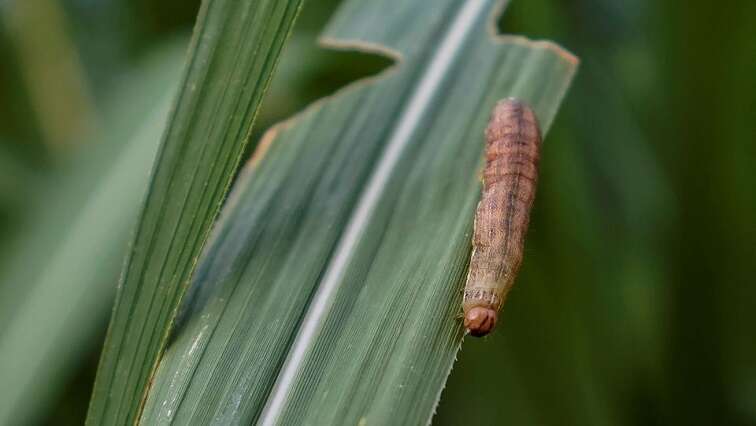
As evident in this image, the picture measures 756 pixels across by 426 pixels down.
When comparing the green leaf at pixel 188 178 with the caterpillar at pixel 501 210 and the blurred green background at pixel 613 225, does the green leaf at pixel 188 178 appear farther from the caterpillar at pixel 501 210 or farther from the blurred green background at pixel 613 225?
the blurred green background at pixel 613 225

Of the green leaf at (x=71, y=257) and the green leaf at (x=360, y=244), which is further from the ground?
the green leaf at (x=360, y=244)

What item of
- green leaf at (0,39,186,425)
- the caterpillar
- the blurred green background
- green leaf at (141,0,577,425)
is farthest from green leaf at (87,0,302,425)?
the blurred green background

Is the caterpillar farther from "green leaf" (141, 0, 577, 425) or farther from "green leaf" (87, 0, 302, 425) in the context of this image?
"green leaf" (87, 0, 302, 425)

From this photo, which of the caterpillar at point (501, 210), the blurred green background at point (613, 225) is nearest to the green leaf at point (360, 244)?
the caterpillar at point (501, 210)

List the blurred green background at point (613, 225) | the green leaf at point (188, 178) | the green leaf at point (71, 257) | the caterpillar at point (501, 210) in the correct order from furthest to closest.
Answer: the blurred green background at point (613, 225) < the green leaf at point (71, 257) < the caterpillar at point (501, 210) < the green leaf at point (188, 178)

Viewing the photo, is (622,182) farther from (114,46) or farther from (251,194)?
(114,46)

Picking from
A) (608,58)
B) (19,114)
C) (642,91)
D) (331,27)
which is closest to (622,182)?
(642,91)

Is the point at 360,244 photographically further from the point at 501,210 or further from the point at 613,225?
the point at 613,225
